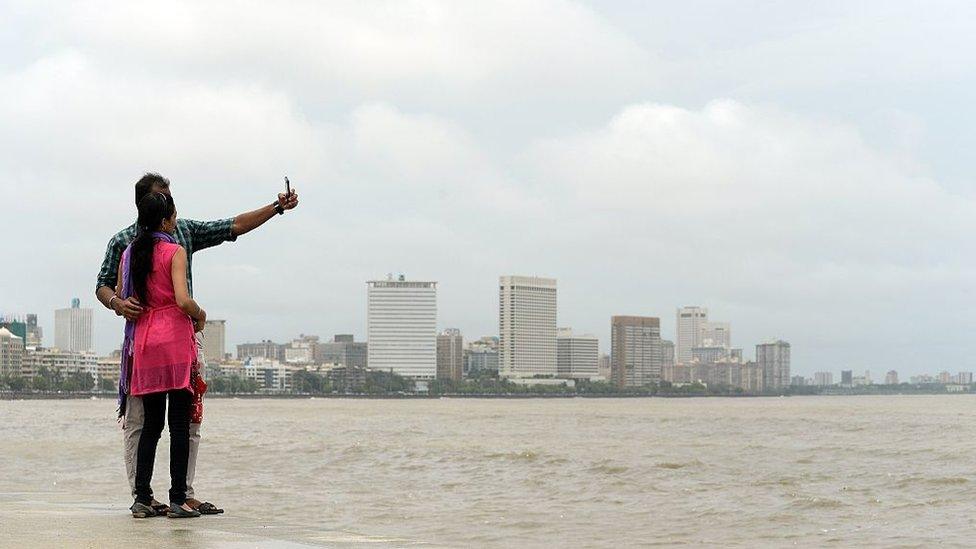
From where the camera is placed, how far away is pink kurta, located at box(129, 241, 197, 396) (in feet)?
25.1

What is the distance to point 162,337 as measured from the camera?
7.66 meters

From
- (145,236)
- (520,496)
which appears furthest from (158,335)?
(520,496)

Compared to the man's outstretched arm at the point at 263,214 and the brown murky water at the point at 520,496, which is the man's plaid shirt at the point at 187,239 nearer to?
the man's outstretched arm at the point at 263,214

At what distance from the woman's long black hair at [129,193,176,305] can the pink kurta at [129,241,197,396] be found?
0.14 feet

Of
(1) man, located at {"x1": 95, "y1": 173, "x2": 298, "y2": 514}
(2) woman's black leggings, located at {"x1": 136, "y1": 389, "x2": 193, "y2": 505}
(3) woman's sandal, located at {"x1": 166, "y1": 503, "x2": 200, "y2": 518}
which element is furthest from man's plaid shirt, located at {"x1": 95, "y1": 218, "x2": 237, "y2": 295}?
(3) woman's sandal, located at {"x1": 166, "y1": 503, "x2": 200, "y2": 518}

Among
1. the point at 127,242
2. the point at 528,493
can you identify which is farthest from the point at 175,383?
the point at 528,493

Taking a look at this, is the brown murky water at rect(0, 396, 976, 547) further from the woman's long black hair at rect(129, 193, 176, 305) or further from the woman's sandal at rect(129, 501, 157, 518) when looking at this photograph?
the woman's long black hair at rect(129, 193, 176, 305)

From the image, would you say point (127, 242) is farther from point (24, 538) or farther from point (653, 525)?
point (653, 525)

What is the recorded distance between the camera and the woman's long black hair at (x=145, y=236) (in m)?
7.68

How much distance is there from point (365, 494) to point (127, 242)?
27.1 feet

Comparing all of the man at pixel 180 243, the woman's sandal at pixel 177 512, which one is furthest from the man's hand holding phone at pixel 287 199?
the woman's sandal at pixel 177 512

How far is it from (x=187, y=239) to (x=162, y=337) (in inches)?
34.7

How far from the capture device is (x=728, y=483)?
19984 millimetres

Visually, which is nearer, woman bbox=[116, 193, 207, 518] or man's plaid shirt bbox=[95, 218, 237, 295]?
woman bbox=[116, 193, 207, 518]
